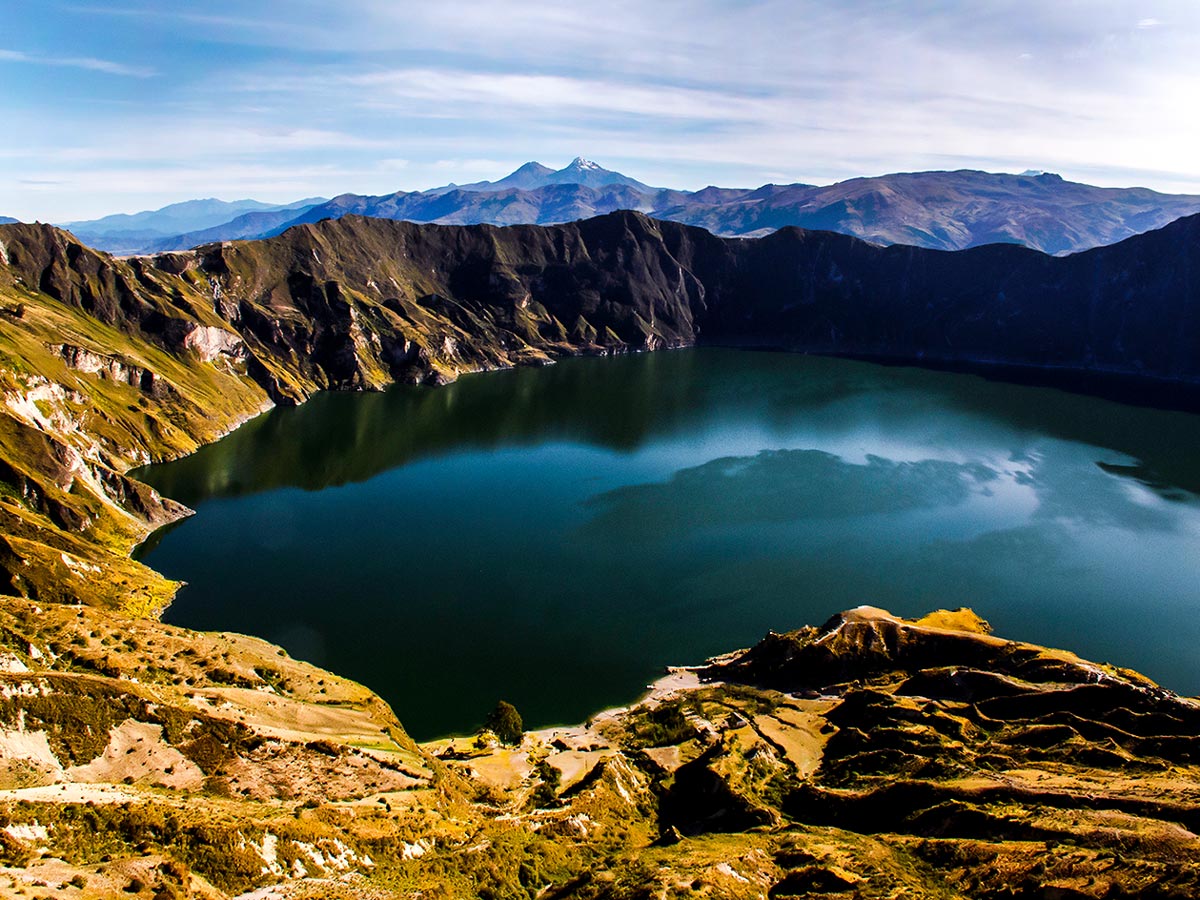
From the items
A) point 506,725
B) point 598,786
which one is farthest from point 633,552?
point 598,786

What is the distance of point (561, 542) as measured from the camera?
382ft

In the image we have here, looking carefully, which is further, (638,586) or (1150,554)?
(1150,554)

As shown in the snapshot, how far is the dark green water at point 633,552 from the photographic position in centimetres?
8606

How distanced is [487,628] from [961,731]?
50.8 m

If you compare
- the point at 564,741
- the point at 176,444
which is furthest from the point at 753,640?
the point at 176,444

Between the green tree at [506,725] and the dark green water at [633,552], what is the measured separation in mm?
4146

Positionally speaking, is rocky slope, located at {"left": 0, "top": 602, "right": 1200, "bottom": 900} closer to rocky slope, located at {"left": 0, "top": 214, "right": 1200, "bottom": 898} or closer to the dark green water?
rocky slope, located at {"left": 0, "top": 214, "right": 1200, "bottom": 898}

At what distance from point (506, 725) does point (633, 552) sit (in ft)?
150

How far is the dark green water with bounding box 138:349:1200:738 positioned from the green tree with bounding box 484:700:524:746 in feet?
13.6

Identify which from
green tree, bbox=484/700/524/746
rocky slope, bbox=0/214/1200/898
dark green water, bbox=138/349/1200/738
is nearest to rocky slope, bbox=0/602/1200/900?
rocky slope, bbox=0/214/1200/898

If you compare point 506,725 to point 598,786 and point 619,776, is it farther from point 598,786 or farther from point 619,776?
point 598,786

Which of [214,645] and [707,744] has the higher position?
[214,645]

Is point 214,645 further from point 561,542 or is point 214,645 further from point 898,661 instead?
point 898,661

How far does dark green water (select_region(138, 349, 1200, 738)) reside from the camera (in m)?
86.1
